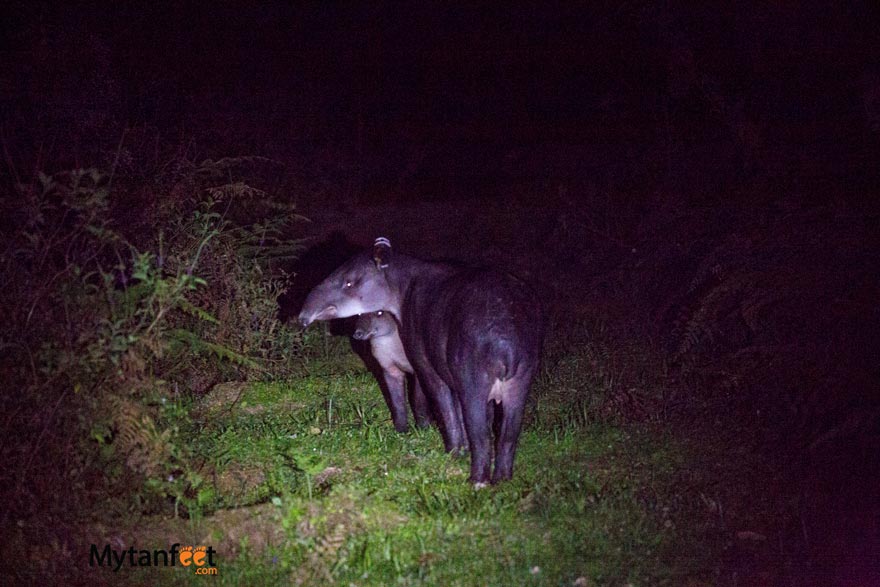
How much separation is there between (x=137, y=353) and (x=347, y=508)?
1.79 metres

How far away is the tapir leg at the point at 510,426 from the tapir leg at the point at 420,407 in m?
1.62

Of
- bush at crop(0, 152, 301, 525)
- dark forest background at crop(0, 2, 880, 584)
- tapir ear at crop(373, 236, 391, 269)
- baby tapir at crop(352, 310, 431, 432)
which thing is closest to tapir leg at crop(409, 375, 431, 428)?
baby tapir at crop(352, 310, 431, 432)

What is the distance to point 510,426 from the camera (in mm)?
7328

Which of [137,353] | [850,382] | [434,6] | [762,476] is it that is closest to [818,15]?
[850,382]

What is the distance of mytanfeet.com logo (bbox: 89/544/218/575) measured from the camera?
19.6 feet

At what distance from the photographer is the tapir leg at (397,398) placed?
878cm

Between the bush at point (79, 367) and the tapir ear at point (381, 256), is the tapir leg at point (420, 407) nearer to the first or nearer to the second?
the tapir ear at point (381, 256)

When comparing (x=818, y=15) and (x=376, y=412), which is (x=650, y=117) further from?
(x=376, y=412)

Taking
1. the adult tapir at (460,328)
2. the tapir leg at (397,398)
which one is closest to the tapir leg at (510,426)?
the adult tapir at (460,328)

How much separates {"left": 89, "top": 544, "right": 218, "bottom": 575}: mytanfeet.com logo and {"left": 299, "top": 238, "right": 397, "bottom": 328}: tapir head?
2984 mm

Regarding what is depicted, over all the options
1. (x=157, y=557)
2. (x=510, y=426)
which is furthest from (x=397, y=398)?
(x=157, y=557)

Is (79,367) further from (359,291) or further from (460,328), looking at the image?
(359,291)

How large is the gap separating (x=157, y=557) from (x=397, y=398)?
10.5ft

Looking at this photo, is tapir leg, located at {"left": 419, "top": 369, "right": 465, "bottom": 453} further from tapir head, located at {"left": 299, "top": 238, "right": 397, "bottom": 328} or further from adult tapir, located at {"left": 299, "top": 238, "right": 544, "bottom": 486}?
tapir head, located at {"left": 299, "top": 238, "right": 397, "bottom": 328}
